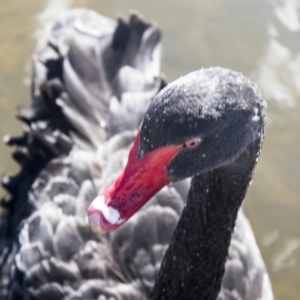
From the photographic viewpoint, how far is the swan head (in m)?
1.99

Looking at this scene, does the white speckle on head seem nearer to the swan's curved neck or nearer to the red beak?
the red beak

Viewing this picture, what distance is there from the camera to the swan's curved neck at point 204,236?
2328 millimetres

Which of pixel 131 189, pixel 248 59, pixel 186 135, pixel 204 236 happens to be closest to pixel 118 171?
pixel 204 236

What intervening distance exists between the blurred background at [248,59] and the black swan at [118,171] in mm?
630

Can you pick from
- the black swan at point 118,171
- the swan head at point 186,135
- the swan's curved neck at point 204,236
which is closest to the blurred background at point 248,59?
the black swan at point 118,171

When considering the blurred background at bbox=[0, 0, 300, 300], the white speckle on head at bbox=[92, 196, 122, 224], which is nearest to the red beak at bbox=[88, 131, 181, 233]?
the white speckle on head at bbox=[92, 196, 122, 224]

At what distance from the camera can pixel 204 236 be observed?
8.14 feet

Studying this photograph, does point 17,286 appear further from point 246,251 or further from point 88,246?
point 246,251

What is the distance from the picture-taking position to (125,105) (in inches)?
133

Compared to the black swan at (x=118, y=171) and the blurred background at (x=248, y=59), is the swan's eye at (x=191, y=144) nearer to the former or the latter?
the black swan at (x=118, y=171)

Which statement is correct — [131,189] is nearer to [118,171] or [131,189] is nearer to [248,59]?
[118,171]

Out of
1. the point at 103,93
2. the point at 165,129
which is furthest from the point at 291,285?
the point at 165,129

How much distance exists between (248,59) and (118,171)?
→ 6.88 feet

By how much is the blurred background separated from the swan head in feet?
6.27
